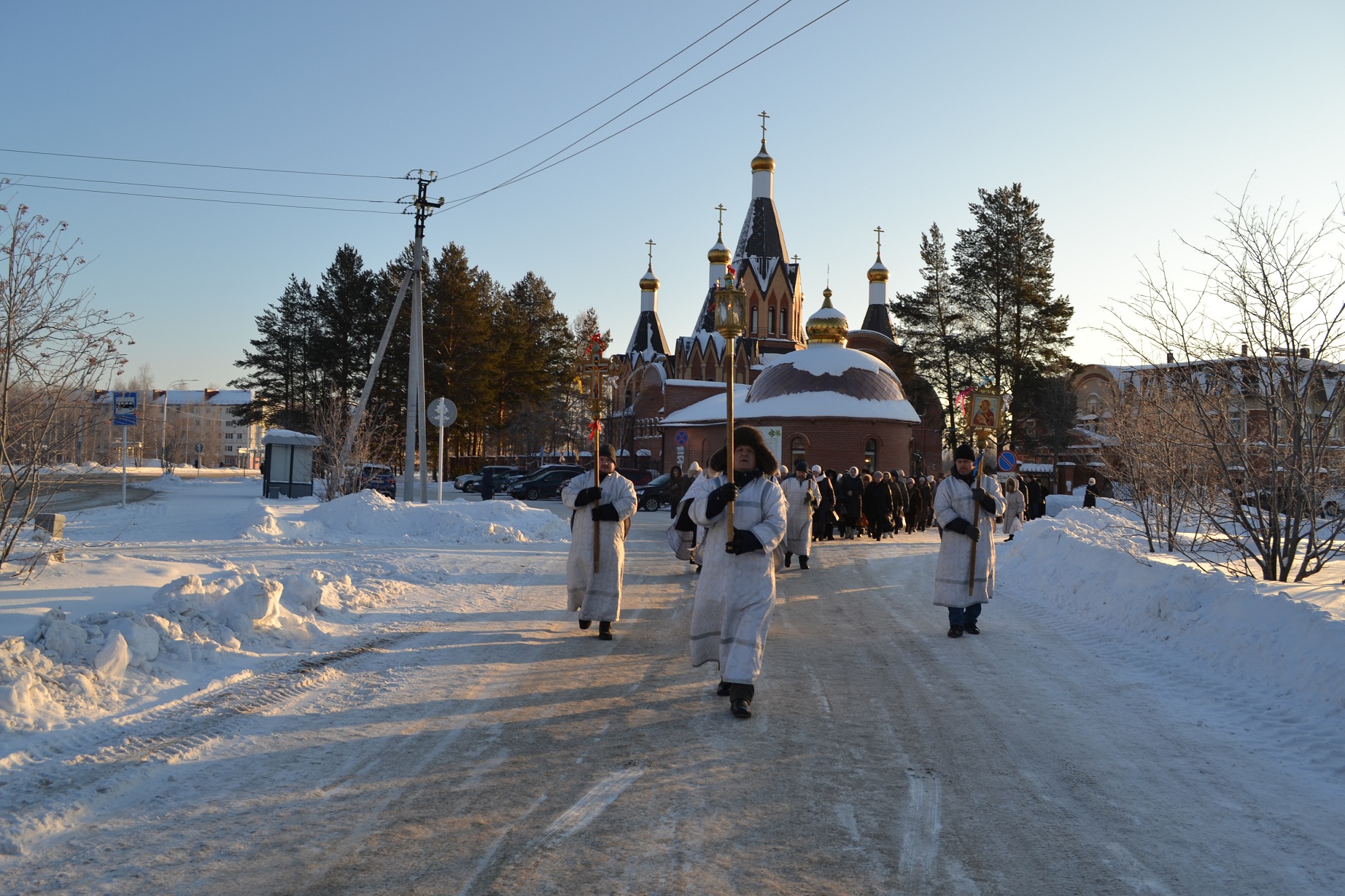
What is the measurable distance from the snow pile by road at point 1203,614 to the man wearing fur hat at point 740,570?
3617mm

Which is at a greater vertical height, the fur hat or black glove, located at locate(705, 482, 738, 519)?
the fur hat

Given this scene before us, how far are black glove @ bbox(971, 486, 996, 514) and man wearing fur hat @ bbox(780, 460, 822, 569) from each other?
5782 mm

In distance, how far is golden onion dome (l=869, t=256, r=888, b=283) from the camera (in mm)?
72812

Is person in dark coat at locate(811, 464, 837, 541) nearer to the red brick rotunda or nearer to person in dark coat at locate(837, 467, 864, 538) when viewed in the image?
person in dark coat at locate(837, 467, 864, 538)

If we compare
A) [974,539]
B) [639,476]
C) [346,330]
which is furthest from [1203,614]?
[346,330]

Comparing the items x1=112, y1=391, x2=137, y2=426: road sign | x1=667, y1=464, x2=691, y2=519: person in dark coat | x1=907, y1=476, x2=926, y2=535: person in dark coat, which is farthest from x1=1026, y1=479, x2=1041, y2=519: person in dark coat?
x1=112, y1=391, x2=137, y2=426: road sign

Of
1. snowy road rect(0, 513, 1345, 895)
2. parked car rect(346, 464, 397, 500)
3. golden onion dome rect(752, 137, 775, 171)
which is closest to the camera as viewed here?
snowy road rect(0, 513, 1345, 895)

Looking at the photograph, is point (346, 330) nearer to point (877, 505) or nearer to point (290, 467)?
point (290, 467)

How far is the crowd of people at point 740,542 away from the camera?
6156 mm

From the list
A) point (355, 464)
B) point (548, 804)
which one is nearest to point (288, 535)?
point (355, 464)

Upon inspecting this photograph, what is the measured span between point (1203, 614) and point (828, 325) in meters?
39.1

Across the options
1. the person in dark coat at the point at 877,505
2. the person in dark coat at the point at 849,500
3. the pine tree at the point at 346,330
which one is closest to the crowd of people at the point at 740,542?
the person in dark coat at the point at 849,500

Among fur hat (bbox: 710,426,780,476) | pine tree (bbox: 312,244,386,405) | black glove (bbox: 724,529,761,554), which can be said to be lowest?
black glove (bbox: 724,529,761,554)

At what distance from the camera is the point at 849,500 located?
2325cm
